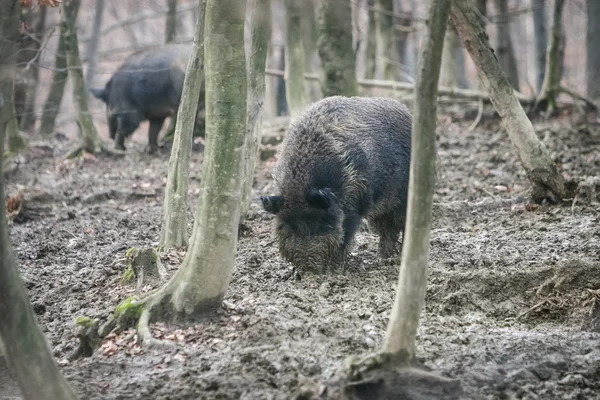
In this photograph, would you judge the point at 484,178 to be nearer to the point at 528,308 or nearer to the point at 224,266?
the point at 528,308

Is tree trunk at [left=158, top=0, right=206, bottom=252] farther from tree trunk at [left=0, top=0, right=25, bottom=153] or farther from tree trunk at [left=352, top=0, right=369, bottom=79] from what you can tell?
tree trunk at [left=352, top=0, right=369, bottom=79]

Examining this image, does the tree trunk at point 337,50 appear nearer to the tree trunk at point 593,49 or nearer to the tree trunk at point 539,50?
the tree trunk at point 593,49

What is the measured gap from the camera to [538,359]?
525 cm

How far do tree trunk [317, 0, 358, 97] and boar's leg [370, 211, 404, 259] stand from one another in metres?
4.39

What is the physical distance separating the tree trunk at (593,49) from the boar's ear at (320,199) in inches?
460

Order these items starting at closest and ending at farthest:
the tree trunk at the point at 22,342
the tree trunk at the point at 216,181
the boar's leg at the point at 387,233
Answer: the tree trunk at the point at 22,342 < the tree trunk at the point at 216,181 < the boar's leg at the point at 387,233

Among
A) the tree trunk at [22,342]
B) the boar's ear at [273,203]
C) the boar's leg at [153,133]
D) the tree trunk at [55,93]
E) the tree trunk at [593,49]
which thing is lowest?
the tree trunk at [22,342]

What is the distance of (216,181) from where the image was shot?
5320 millimetres

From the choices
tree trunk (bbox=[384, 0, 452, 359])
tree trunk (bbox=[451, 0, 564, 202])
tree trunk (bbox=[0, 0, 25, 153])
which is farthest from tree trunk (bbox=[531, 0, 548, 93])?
tree trunk (bbox=[384, 0, 452, 359])

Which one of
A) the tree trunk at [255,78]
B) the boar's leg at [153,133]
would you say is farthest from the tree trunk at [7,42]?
the boar's leg at [153,133]

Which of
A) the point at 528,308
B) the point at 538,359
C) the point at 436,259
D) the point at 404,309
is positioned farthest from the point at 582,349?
the point at 436,259

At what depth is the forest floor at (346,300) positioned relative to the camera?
4930 millimetres

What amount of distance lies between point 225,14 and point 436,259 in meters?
3.51

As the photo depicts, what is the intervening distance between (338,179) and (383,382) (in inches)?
118
